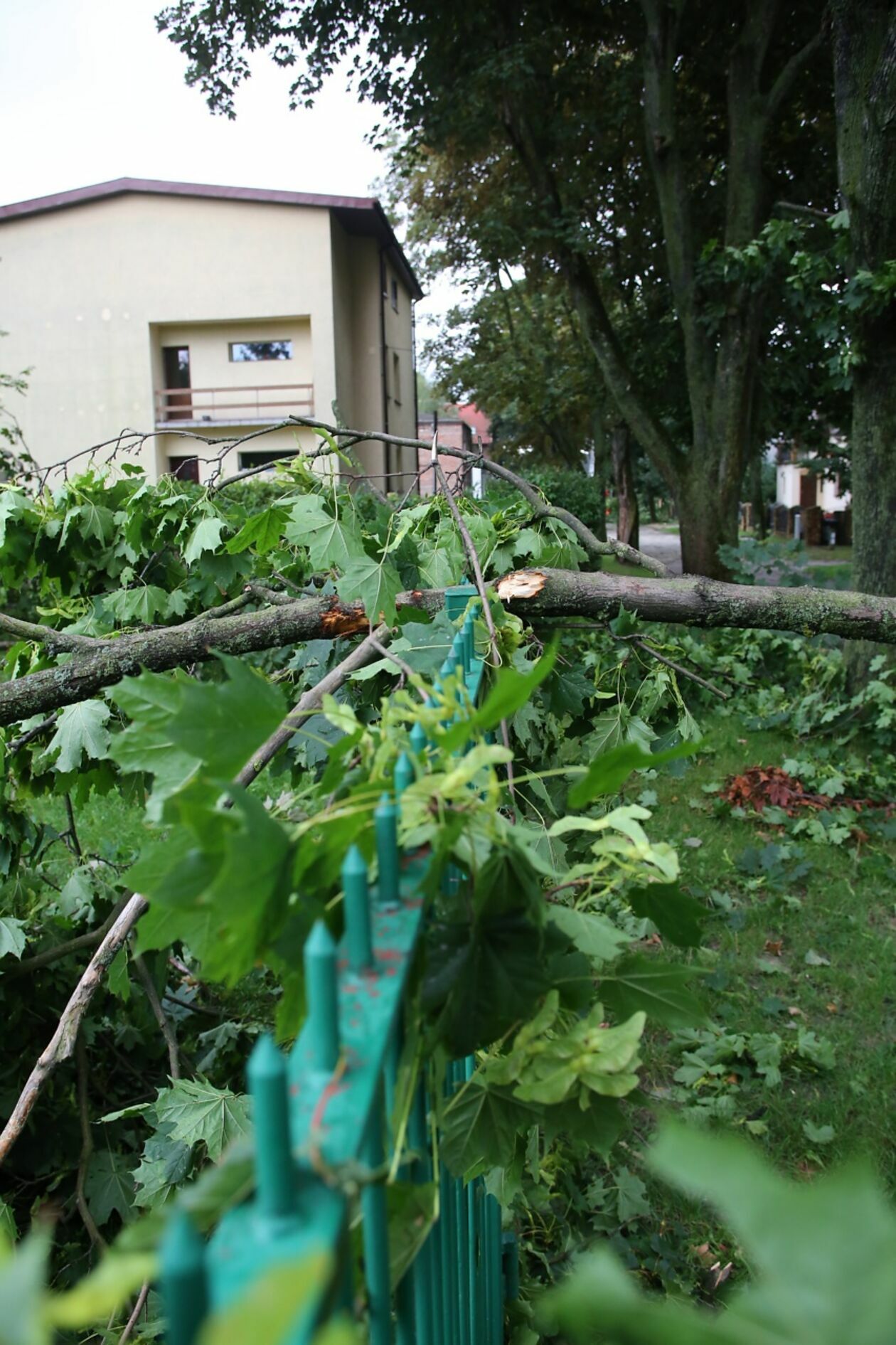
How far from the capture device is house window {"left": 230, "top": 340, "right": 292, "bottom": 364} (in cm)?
2295

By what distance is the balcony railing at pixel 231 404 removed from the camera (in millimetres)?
22734

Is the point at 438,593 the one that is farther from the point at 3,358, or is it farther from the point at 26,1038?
the point at 3,358

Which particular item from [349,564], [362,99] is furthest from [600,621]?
[362,99]

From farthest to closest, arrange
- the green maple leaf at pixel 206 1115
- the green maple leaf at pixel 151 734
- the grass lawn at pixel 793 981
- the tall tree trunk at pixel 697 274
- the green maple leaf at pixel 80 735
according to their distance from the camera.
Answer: the tall tree trunk at pixel 697 274
the grass lawn at pixel 793 981
the green maple leaf at pixel 80 735
the green maple leaf at pixel 206 1115
the green maple leaf at pixel 151 734

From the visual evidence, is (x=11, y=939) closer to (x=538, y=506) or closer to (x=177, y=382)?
(x=538, y=506)

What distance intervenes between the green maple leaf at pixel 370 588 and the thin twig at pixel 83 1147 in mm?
1695

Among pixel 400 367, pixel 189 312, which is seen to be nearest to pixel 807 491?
pixel 400 367

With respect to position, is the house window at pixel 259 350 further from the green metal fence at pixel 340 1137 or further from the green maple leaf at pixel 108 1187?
the green metal fence at pixel 340 1137

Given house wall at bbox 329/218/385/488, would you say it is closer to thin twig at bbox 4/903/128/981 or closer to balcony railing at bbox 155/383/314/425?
balcony railing at bbox 155/383/314/425

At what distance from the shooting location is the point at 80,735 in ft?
6.95

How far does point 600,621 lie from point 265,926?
6.21ft

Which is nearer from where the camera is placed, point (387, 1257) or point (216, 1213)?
point (216, 1213)

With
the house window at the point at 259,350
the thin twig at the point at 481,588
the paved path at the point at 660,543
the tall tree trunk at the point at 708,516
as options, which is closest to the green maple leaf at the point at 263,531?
the thin twig at the point at 481,588

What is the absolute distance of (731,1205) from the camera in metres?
0.38
